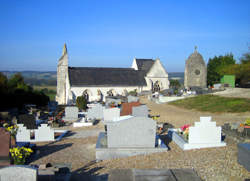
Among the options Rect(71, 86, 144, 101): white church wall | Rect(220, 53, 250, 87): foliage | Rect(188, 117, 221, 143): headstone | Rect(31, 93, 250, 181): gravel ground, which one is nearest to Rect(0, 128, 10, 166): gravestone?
Rect(31, 93, 250, 181): gravel ground

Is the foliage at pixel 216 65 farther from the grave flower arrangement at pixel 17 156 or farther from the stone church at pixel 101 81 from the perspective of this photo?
the grave flower arrangement at pixel 17 156

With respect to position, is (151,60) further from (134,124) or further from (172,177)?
(172,177)

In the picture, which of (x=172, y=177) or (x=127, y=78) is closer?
(x=172, y=177)

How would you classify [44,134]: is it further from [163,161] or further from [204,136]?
[204,136]

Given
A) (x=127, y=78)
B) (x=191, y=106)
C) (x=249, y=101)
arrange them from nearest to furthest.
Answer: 1. (x=249, y=101)
2. (x=191, y=106)
3. (x=127, y=78)

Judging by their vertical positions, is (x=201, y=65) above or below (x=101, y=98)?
above

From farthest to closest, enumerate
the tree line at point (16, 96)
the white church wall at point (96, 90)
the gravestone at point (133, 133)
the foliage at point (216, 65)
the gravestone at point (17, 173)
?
the foliage at point (216, 65)
the white church wall at point (96, 90)
the tree line at point (16, 96)
the gravestone at point (133, 133)
the gravestone at point (17, 173)

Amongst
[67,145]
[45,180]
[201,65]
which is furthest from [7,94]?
[201,65]

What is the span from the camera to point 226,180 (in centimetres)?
724

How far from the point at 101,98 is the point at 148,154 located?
33837 millimetres

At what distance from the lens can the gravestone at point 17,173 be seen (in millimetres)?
5395

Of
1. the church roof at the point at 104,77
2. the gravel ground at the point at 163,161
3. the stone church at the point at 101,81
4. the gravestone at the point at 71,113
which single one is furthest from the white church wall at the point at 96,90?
the gravel ground at the point at 163,161

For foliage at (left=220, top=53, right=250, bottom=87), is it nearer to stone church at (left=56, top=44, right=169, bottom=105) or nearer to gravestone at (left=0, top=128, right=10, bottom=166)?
stone church at (left=56, top=44, right=169, bottom=105)

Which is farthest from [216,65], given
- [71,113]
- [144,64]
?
[71,113]
